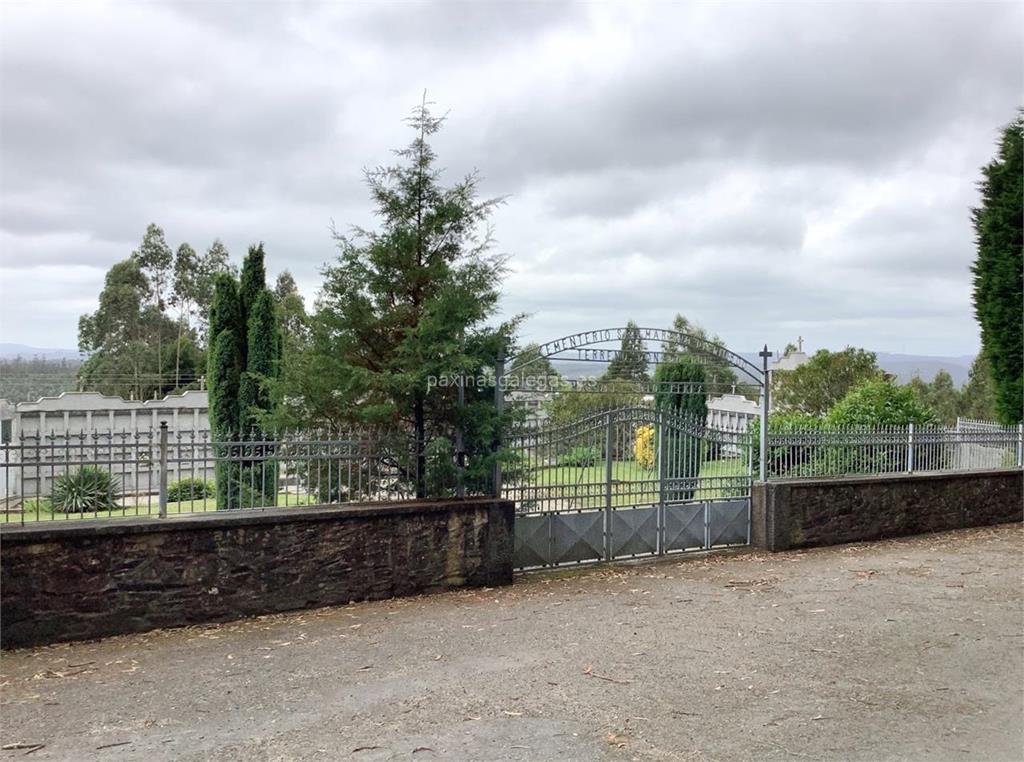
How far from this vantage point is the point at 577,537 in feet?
30.4

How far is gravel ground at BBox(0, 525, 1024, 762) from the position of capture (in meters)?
4.32

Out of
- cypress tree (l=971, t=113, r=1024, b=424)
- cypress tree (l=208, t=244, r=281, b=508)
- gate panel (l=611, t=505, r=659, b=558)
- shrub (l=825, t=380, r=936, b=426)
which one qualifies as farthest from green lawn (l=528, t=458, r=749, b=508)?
cypress tree (l=971, t=113, r=1024, b=424)

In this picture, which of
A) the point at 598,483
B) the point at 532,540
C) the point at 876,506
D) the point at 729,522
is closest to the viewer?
the point at 532,540

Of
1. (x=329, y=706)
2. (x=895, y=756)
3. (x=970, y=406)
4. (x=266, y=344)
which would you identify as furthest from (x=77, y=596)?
(x=970, y=406)

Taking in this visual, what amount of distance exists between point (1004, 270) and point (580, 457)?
40.2ft

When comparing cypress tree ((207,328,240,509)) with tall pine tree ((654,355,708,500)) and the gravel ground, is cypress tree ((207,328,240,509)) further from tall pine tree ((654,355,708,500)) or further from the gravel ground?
the gravel ground

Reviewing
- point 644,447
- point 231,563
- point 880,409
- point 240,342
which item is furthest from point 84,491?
point 880,409

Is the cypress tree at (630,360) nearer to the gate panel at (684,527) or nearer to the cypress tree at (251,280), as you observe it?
the gate panel at (684,527)

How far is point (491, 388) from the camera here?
8.59 meters

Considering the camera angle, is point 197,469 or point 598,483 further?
point 598,483

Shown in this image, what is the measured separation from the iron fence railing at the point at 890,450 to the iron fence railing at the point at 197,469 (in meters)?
→ 5.10

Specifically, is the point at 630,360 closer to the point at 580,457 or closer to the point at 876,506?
the point at 580,457

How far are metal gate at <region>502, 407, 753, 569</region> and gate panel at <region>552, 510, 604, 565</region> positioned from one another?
0.04 ft

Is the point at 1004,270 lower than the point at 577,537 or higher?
higher
